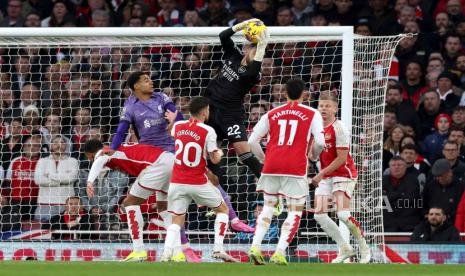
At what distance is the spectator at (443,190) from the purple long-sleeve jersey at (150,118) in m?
4.44

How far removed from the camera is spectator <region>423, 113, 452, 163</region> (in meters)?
18.9

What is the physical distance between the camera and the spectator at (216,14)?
71.7 ft

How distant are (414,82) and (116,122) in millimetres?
4972

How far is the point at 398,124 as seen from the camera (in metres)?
19.2

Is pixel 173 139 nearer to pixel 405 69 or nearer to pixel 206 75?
pixel 206 75

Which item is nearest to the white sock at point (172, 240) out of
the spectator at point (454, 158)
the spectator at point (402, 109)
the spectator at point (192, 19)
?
the spectator at point (454, 158)

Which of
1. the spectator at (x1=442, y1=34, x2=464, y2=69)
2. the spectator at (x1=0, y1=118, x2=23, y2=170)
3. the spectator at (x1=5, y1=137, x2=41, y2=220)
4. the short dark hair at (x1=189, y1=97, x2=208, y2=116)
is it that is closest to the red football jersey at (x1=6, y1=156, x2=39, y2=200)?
the spectator at (x1=5, y1=137, x2=41, y2=220)

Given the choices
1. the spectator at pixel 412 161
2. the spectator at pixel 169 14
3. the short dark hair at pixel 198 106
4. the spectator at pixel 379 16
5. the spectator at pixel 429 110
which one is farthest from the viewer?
the spectator at pixel 169 14

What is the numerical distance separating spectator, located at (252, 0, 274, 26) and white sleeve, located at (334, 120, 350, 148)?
7.31 meters

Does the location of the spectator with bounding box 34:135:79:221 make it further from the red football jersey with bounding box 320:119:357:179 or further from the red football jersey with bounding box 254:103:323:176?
the red football jersey with bounding box 254:103:323:176

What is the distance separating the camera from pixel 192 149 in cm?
1369

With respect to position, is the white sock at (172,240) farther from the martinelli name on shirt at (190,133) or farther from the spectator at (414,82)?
the spectator at (414,82)

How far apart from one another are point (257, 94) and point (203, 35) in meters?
2.08

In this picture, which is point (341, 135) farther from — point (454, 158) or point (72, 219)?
point (72, 219)
